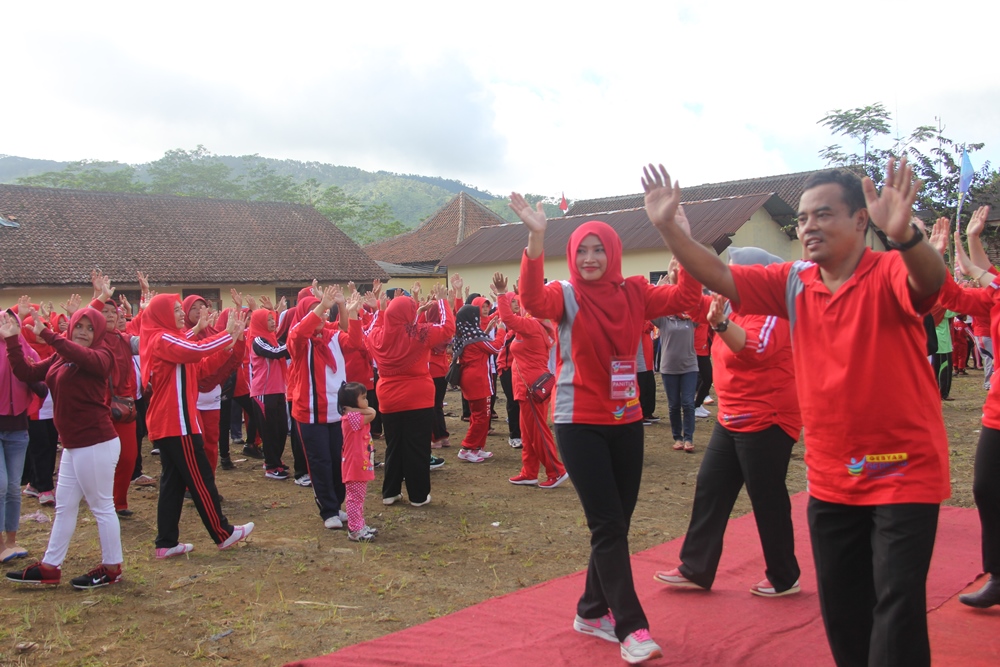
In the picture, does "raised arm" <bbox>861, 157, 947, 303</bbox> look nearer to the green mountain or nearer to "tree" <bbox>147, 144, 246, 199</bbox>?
"tree" <bbox>147, 144, 246, 199</bbox>

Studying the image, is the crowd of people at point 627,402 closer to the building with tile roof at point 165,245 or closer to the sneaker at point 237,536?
the sneaker at point 237,536

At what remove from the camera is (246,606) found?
5.00 metres

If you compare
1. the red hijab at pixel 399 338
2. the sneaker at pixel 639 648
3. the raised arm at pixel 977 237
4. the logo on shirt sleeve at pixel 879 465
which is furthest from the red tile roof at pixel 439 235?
the logo on shirt sleeve at pixel 879 465

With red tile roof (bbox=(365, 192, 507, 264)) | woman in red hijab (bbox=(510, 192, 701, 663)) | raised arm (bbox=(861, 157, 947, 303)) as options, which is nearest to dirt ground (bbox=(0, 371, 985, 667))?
raised arm (bbox=(861, 157, 947, 303))

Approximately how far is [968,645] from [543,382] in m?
4.64

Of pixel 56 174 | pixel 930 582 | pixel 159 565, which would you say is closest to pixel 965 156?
pixel 930 582

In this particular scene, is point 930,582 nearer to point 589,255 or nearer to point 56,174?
point 589,255

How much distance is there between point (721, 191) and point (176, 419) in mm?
40199

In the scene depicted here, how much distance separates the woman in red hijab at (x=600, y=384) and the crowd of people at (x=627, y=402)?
12mm

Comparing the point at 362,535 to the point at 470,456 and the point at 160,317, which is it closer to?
the point at 160,317

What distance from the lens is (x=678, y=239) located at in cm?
294

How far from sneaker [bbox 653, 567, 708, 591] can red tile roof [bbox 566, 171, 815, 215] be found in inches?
1409

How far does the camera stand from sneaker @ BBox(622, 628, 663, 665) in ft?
12.1

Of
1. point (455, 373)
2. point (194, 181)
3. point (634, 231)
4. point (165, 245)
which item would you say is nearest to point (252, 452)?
point (455, 373)
